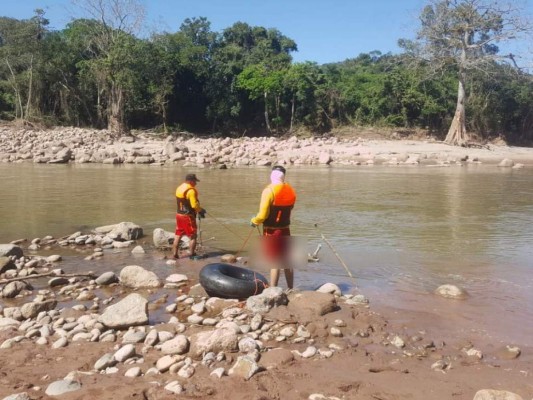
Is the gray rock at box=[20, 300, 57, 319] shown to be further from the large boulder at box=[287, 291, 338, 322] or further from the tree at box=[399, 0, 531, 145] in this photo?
the tree at box=[399, 0, 531, 145]

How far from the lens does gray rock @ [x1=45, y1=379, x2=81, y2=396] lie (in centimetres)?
432

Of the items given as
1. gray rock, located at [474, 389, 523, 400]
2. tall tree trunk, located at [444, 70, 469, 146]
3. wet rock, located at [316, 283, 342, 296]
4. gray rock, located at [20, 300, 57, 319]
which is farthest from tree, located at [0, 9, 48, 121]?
gray rock, located at [474, 389, 523, 400]

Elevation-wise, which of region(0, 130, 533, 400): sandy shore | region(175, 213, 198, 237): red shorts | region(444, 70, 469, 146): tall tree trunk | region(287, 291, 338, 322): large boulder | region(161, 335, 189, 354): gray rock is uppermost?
region(444, 70, 469, 146): tall tree trunk

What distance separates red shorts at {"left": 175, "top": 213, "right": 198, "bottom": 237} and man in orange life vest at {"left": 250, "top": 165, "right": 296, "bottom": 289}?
2183 millimetres

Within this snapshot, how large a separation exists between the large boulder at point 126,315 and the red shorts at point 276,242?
5.98 feet

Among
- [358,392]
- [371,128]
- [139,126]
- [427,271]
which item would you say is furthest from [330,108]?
[358,392]

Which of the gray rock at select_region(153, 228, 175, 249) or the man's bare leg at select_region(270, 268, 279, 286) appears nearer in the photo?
the man's bare leg at select_region(270, 268, 279, 286)

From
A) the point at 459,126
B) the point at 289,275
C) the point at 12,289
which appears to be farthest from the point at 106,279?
the point at 459,126

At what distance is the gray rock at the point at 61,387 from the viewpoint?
14.2ft

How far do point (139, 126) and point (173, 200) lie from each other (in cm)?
2480

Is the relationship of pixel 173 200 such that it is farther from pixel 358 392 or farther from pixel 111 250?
pixel 358 392

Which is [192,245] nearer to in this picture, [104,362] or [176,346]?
[176,346]

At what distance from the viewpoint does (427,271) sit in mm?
8391

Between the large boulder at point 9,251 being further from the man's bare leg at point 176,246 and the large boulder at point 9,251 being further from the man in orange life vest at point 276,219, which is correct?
the man in orange life vest at point 276,219
